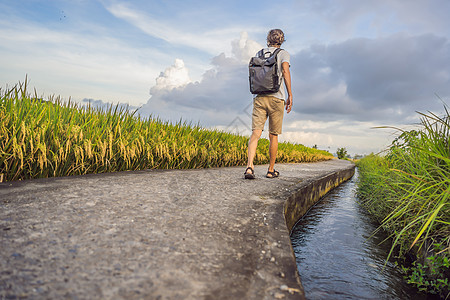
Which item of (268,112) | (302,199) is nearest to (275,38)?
(268,112)

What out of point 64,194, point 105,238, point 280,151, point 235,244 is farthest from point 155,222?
point 280,151

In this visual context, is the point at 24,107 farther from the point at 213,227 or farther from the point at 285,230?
the point at 285,230

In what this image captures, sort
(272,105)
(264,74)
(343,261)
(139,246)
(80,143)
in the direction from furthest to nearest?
(272,105) → (264,74) → (80,143) → (343,261) → (139,246)

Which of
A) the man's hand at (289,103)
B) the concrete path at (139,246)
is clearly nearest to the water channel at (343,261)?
the concrete path at (139,246)

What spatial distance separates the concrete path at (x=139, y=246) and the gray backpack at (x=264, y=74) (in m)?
1.80

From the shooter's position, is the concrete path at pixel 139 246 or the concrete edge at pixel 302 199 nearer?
the concrete path at pixel 139 246

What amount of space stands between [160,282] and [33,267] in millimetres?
579

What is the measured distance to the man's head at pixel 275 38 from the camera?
13.6 ft

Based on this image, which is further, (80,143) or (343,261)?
(80,143)

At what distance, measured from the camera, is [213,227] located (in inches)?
75.3

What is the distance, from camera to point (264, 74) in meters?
3.94

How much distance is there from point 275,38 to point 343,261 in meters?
2.96

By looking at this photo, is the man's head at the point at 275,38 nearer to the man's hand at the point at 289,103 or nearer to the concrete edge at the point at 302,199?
the man's hand at the point at 289,103

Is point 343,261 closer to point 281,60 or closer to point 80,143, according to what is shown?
point 281,60
